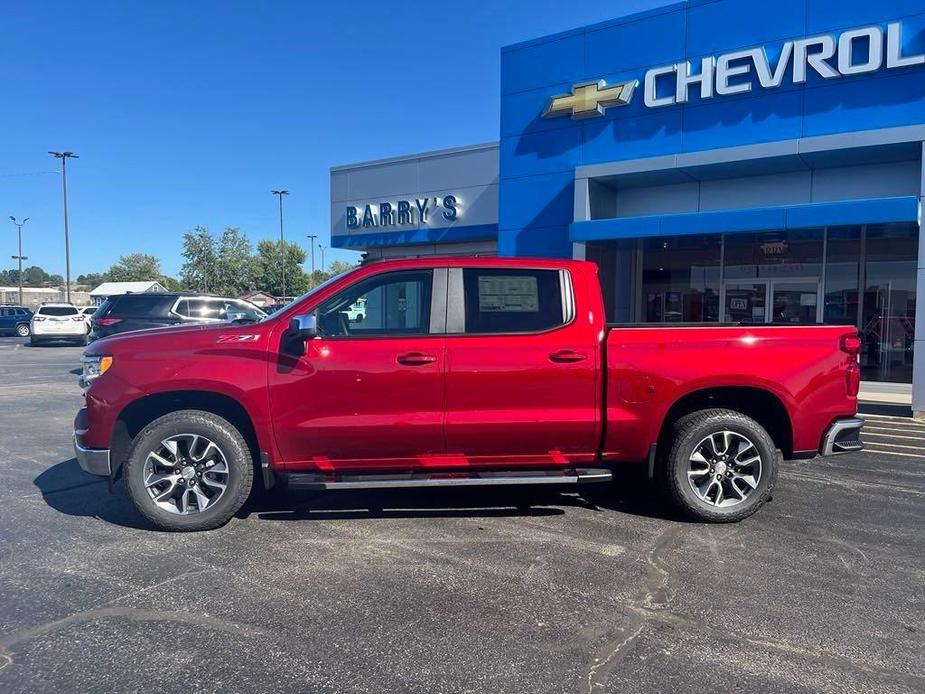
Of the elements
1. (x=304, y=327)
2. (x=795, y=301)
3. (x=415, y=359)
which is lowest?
(x=415, y=359)

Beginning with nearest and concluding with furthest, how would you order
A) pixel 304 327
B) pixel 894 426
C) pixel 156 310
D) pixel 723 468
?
pixel 304 327 < pixel 723 468 < pixel 894 426 < pixel 156 310

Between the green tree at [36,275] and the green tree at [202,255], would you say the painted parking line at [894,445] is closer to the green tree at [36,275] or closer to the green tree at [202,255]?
the green tree at [202,255]

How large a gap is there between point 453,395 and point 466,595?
58.1 inches

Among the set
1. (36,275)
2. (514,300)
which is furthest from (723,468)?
(36,275)

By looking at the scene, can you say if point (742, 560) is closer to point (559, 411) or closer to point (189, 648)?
point (559, 411)

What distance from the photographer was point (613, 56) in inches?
540

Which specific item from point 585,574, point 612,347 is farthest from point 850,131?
point 585,574

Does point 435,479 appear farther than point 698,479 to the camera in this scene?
No

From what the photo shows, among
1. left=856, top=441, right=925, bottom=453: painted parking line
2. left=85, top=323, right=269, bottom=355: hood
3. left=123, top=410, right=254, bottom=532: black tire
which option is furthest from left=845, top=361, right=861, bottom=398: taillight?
left=123, top=410, right=254, bottom=532: black tire

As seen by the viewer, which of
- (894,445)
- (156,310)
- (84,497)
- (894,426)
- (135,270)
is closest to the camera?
(84,497)

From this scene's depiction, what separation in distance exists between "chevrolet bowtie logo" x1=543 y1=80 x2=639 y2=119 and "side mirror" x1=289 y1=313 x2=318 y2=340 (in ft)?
35.8

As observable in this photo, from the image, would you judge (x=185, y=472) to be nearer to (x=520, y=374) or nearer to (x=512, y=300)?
(x=520, y=374)

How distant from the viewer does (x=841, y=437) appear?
16.8 ft

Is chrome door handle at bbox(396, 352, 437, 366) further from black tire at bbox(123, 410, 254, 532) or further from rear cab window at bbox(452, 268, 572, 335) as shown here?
black tire at bbox(123, 410, 254, 532)
